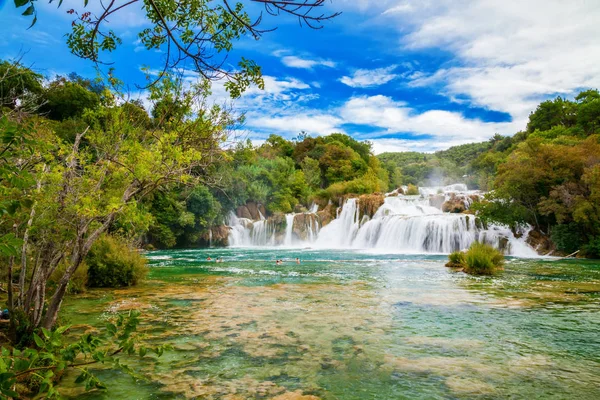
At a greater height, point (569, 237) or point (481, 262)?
point (569, 237)

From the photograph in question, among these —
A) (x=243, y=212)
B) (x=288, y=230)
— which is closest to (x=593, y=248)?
(x=288, y=230)

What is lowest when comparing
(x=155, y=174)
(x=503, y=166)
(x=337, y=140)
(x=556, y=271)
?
(x=556, y=271)

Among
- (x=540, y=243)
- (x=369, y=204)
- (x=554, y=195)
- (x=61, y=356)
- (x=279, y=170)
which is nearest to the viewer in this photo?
(x=61, y=356)

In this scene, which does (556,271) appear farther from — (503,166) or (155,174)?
(155,174)

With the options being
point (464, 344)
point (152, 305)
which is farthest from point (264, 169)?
point (464, 344)

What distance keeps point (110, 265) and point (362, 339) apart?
7761 mm

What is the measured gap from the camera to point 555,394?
373cm

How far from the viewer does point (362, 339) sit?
5523 mm

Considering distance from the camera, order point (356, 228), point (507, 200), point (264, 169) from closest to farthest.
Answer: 1. point (507, 200)
2. point (356, 228)
3. point (264, 169)

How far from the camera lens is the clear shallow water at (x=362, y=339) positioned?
3.88m

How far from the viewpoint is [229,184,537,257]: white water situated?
24.0 m

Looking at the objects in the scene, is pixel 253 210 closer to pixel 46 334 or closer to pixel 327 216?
pixel 327 216

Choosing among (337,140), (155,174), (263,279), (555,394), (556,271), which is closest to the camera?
(555,394)

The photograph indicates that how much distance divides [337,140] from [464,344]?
2335 inches
